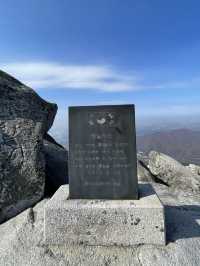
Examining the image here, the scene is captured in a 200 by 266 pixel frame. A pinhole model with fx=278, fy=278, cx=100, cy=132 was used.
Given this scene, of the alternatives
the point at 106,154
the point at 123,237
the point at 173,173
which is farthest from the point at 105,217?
the point at 173,173

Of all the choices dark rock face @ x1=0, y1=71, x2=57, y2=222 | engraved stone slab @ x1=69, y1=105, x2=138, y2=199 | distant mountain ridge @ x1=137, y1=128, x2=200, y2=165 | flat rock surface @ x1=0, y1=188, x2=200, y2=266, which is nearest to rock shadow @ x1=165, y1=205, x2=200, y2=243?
flat rock surface @ x1=0, y1=188, x2=200, y2=266

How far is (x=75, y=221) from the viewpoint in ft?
14.1

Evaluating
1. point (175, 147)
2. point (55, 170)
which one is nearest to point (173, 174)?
point (55, 170)

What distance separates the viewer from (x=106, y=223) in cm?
423

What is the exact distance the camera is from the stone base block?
416 centimetres

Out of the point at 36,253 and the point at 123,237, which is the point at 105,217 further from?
the point at 36,253

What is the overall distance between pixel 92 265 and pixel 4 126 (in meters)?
3.50

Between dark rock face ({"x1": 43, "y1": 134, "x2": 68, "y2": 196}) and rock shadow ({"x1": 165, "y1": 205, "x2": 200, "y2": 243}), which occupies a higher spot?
dark rock face ({"x1": 43, "y1": 134, "x2": 68, "y2": 196})

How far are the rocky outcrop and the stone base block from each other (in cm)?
441

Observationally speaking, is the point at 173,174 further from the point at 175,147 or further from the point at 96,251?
the point at 175,147

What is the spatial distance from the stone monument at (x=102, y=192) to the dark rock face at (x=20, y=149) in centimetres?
100

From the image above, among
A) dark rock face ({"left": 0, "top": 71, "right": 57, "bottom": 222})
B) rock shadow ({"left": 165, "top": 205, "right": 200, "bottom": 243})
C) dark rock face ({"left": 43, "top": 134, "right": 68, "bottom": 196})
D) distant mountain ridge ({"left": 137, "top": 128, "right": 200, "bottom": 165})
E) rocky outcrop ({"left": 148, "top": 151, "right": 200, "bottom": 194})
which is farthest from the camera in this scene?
distant mountain ridge ({"left": 137, "top": 128, "right": 200, "bottom": 165})

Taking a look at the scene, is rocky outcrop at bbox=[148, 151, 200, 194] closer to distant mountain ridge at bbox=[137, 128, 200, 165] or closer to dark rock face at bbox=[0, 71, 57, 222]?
dark rock face at bbox=[0, 71, 57, 222]

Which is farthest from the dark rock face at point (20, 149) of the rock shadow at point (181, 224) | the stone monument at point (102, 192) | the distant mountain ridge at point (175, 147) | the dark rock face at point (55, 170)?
the distant mountain ridge at point (175, 147)
